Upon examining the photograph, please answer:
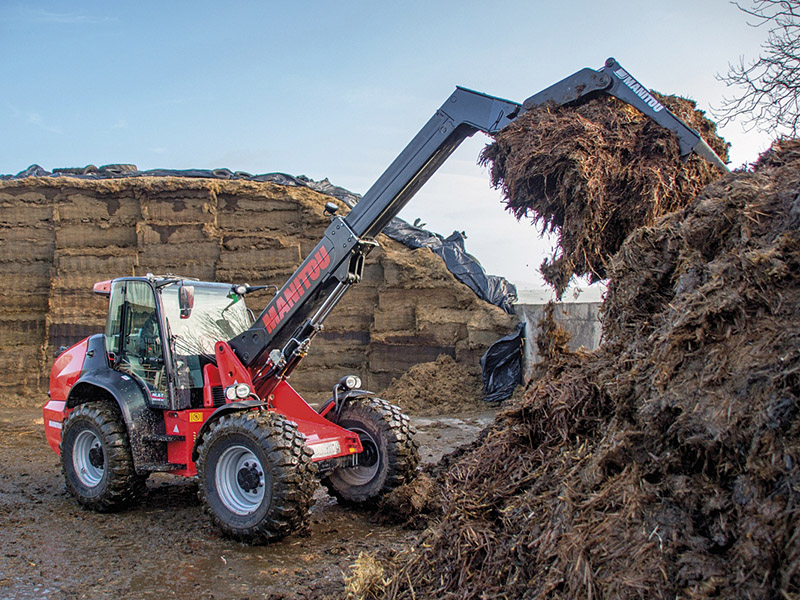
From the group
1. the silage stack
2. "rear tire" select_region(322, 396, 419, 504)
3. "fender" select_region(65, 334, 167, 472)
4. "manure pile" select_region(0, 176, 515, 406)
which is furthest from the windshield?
the silage stack

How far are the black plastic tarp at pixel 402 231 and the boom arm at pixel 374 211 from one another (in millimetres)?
7403

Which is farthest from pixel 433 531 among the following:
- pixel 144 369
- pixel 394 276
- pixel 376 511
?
pixel 394 276

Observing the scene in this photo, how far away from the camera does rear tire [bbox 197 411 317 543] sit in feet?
16.0

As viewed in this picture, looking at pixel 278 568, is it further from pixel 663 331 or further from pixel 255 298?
pixel 255 298

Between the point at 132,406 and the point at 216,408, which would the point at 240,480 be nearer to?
the point at 216,408

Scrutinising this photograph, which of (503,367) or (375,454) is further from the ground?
(503,367)

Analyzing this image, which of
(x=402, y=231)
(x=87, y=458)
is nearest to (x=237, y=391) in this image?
(x=87, y=458)

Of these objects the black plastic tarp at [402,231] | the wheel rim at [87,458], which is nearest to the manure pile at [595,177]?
the wheel rim at [87,458]

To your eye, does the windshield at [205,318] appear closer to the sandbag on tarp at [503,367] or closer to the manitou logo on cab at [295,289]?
the manitou logo on cab at [295,289]

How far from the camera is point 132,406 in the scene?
19.6 feet

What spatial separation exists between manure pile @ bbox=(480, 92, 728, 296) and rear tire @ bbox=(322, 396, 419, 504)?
2045mm

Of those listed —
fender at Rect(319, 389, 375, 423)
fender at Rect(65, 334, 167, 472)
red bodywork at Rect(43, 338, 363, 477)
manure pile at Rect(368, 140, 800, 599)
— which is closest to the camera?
manure pile at Rect(368, 140, 800, 599)

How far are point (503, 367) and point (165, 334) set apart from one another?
7.11 meters

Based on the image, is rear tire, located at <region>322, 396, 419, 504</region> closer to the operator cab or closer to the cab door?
the operator cab
